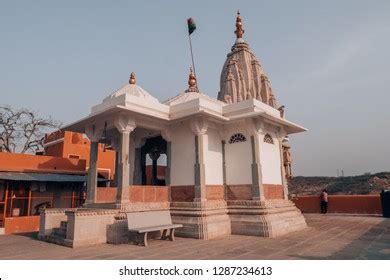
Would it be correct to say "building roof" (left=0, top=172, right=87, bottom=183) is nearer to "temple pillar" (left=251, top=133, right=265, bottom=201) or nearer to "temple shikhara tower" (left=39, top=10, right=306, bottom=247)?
"temple shikhara tower" (left=39, top=10, right=306, bottom=247)

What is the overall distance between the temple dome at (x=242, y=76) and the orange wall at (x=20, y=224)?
14967 mm

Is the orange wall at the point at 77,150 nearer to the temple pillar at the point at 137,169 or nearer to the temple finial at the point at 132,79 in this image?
the temple pillar at the point at 137,169

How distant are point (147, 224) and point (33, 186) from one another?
8.95 metres

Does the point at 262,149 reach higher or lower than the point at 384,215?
higher

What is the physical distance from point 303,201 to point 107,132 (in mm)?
15938

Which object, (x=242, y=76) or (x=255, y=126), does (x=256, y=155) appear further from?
(x=242, y=76)

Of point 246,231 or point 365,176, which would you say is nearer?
point 246,231

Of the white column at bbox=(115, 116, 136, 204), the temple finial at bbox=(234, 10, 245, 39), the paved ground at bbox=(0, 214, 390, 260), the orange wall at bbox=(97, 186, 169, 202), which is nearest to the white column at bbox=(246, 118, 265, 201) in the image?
the paved ground at bbox=(0, 214, 390, 260)

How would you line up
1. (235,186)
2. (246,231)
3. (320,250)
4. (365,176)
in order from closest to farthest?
(320,250)
(246,231)
(235,186)
(365,176)

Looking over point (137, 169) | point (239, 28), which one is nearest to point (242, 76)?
point (239, 28)

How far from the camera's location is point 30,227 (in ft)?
44.9

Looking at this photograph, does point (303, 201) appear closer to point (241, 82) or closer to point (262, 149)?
Answer: point (241, 82)

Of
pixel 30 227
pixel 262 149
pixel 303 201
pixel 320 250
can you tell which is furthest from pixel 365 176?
pixel 30 227

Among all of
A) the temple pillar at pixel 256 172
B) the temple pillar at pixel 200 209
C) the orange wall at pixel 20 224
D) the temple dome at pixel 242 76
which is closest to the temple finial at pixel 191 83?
the temple pillar at pixel 200 209
